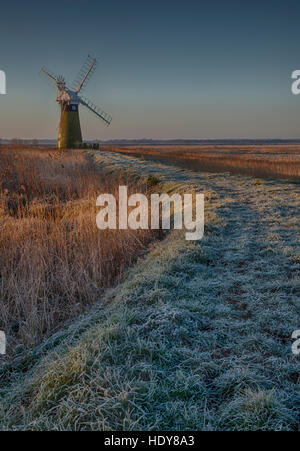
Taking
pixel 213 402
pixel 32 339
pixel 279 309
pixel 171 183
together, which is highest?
pixel 171 183

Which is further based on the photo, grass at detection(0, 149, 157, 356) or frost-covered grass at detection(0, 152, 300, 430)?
grass at detection(0, 149, 157, 356)

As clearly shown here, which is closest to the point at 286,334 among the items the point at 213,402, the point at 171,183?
the point at 213,402

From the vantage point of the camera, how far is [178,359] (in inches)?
104

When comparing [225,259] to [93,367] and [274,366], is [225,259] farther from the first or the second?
[93,367]

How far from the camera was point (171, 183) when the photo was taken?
11656 mm

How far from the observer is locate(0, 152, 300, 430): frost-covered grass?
6.88 feet

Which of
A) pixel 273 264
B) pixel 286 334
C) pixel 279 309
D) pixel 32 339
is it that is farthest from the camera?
pixel 273 264

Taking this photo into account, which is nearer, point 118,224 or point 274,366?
point 274,366

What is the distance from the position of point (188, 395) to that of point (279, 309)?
1555 mm

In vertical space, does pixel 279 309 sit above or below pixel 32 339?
above

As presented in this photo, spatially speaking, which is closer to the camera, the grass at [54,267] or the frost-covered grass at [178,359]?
the frost-covered grass at [178,359]

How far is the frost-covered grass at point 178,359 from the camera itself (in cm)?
210

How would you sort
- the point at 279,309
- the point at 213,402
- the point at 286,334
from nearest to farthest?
1. the point at 213,402
2. the point at 286,334
3. the point at 279,309

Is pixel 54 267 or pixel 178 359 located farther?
pixel 54 267
